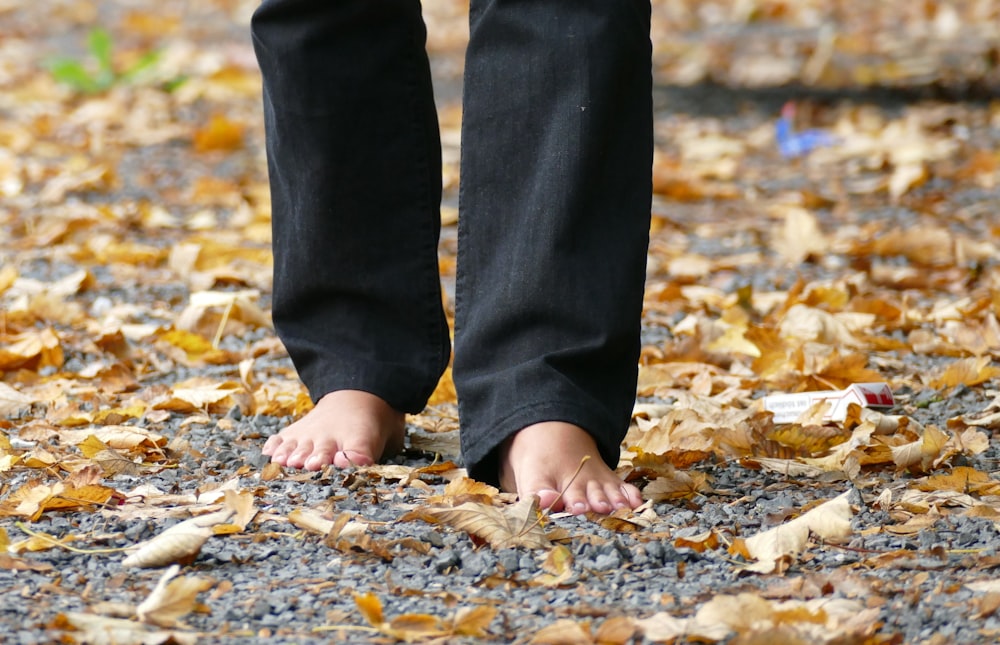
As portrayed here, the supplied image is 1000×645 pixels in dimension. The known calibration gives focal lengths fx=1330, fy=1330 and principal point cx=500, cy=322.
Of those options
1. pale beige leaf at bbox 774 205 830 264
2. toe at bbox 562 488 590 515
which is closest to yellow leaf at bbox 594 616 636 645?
toe at bbox 562 488 590 515

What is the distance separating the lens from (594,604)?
1.25 meters

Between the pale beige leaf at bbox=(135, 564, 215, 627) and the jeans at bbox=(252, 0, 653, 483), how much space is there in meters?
0.45

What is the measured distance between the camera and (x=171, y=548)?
1.33 metres

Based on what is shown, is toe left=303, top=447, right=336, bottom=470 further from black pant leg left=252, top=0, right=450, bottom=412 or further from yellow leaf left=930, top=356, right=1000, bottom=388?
yellow leaf left=930, top=356, right=1000, bottom=388

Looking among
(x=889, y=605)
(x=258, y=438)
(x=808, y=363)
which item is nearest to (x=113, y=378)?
(x=258, y=438)

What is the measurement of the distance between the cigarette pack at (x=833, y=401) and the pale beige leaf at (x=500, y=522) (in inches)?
25.7

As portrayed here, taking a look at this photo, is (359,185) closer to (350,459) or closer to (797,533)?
(350,459)

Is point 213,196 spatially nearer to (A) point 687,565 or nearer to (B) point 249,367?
(B) point 249,367

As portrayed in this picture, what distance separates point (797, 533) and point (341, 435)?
0.62 meters

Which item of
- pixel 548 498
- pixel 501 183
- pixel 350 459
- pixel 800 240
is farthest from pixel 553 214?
pixel 800 240

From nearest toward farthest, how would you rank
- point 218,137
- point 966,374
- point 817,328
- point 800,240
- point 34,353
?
point 966,374 < point 34,353 < point 817,328 < point 800,240 < point 218,137

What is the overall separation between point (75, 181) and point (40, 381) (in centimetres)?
182

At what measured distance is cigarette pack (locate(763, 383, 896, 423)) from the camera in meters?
1.93

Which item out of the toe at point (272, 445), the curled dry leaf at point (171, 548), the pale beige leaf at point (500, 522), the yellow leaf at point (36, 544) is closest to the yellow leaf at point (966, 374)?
the pale beige leaf at point (500, 522)
